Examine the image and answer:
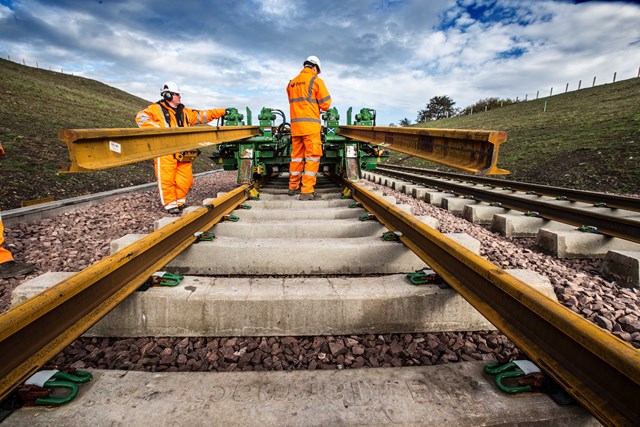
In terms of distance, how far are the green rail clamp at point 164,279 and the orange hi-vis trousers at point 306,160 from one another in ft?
9.44

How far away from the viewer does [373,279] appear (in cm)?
196

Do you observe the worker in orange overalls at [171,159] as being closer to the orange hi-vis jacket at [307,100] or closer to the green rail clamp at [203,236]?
the orange hi-vis jacket at [307,100]

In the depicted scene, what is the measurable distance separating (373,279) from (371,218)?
51.7 inches

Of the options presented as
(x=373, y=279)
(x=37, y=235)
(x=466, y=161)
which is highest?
(x=466, y=161)

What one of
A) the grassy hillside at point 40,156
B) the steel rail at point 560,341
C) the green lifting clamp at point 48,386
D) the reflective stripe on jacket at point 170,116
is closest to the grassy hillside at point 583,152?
the steel rail at point 560,341

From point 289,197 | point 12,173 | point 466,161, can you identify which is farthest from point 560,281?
point 12,173

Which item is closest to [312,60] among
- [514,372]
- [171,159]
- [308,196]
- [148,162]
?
[308,196]

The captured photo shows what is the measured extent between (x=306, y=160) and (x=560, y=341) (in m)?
3.89

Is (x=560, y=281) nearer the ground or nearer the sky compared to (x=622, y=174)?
nearer the ground

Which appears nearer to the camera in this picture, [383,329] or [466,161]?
[383,329]

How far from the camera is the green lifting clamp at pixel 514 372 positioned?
45.4 inches

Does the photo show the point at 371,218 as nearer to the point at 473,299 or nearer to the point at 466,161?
the point at 466,161

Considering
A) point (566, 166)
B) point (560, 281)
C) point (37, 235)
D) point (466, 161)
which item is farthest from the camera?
point (566, 166)

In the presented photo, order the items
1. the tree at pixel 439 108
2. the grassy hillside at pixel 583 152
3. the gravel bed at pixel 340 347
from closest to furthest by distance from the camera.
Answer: the gravel bed at pixel 340 347 < the grassy hillside at pixel 583 152 < the tree at pixel 439 108
